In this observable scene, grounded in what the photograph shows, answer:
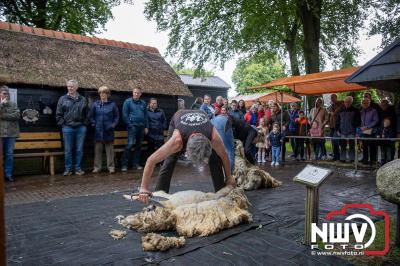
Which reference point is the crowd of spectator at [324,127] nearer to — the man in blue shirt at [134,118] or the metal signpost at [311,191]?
the man in blue shirt at [134,118]

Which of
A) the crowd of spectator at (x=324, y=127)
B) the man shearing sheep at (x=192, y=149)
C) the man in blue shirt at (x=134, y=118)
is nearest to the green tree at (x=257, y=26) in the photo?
the crowd of spectator at (x=324, y=127)

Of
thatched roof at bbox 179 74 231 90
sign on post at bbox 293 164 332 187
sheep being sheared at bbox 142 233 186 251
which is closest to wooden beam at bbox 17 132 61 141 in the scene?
sheep being sheared at bbox 142 233 186 251

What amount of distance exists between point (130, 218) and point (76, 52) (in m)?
7.42

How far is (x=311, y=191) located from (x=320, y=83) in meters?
8.64

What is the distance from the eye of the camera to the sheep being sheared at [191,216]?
3.64 metres

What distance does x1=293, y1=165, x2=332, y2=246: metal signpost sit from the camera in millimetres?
3371

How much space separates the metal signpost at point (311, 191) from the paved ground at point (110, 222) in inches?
7.1

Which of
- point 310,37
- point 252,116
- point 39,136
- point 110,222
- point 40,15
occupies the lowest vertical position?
point 110,222

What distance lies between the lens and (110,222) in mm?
4117

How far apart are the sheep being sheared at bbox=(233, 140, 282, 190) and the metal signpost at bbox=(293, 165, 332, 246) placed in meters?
2.59

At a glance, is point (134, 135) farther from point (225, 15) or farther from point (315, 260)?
point (225, 15)

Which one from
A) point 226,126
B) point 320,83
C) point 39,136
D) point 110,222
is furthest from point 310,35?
point 110,222

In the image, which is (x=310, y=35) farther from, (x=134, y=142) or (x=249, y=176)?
(x=249, y=176)

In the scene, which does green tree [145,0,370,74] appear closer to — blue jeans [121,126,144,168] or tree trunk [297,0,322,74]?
tree trunk [297,0,322,74]
